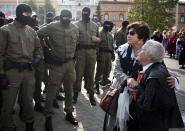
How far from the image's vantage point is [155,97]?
95.1 inches

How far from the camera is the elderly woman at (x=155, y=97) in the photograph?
2.41 m

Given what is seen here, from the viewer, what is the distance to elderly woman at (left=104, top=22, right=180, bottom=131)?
2895 mm

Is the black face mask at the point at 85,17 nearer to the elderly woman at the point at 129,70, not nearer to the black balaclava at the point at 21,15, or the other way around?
the black balaclava at the point at 21,15

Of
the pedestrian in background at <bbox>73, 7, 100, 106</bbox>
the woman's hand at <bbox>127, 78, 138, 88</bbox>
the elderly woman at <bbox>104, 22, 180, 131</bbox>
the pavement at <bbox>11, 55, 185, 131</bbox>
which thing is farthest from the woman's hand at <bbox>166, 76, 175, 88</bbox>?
the pedestrian in background at <bbox>73, 7, 100, 106</bbox>

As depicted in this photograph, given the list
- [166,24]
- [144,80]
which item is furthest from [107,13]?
[144,80]

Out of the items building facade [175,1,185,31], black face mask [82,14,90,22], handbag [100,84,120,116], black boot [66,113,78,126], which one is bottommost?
black boot [66,113,78,126]

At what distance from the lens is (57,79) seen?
436cm

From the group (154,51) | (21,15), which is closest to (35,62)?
(21,15)

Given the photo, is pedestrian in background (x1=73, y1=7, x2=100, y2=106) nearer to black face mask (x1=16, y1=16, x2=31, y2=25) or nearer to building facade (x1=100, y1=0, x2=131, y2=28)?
black face mask (x1=16, y1=16, x2=31, y2=25)

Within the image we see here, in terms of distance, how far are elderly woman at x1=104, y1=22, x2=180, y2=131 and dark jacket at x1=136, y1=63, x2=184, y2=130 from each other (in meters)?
0.30

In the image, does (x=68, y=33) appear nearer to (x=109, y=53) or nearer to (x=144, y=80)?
(x=144, y=80)

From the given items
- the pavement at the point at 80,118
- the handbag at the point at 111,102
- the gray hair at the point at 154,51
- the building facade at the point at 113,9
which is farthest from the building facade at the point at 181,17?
the gray hair at the point at 154,51

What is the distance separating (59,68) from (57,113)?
4.32 ft

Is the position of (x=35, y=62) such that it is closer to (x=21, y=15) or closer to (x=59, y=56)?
(x=59, y=56)
